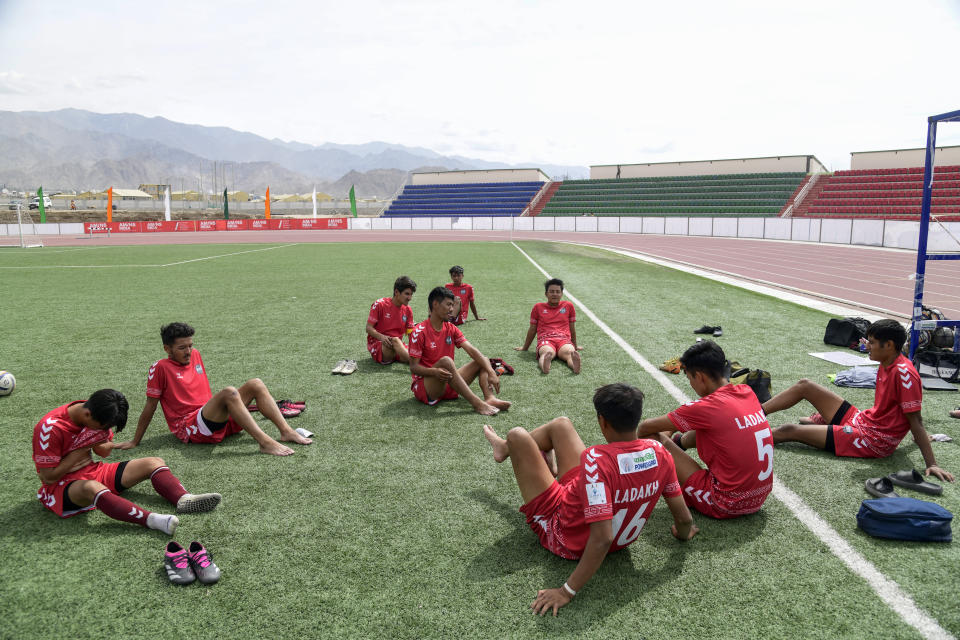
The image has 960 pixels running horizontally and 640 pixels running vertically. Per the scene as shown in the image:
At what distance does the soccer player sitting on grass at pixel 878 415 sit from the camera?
191 inches

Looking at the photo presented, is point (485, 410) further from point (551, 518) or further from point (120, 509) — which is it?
point (120, 509)

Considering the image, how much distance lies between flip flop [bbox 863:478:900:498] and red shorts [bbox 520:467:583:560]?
246 cm

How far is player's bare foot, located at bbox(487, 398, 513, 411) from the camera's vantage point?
6.59 m

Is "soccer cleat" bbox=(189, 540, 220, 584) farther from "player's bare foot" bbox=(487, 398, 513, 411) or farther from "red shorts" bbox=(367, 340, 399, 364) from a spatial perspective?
"red shorts" bbox=(367, 340, 399, 364)

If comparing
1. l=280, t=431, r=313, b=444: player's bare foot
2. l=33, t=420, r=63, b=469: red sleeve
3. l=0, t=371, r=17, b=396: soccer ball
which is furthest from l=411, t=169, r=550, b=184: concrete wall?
l=33, t=420, r=63, b=469: red sleeve

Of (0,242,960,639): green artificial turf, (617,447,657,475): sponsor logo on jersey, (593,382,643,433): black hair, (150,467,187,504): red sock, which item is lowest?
(0,242,960,639): green artificial turf

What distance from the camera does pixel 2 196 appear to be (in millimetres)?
112875

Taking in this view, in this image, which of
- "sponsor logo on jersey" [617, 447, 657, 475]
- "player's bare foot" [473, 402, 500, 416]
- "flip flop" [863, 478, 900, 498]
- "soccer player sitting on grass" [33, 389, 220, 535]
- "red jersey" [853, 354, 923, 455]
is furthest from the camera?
"player's bare foot" [473, 402, 500, 416]

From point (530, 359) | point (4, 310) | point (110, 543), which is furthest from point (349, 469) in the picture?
point (4, 310)

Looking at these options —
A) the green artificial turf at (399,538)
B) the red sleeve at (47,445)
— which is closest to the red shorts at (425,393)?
the green artificial turf at (399,538)

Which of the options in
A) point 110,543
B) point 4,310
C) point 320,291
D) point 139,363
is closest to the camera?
point 110,543

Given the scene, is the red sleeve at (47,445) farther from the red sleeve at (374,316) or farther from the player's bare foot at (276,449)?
the red sleeve at (374,316)

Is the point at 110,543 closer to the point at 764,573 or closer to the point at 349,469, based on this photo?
the point at 349,469

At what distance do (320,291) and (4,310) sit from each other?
7.05 meters
